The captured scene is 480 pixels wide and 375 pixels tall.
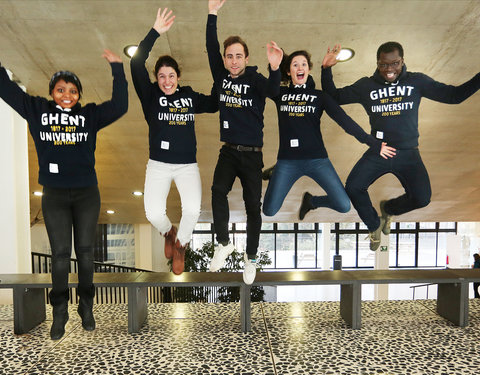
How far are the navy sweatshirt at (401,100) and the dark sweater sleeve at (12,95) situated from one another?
257 cm

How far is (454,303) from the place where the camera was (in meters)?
3.85

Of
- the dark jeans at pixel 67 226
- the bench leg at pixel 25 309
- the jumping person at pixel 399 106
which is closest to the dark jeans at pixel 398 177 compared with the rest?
the jumping person at pixel 399 106

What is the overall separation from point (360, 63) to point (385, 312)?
280 cm

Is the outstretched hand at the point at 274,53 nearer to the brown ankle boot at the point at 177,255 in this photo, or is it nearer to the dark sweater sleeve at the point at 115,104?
the dark sweater sleeve at the point at 115,104

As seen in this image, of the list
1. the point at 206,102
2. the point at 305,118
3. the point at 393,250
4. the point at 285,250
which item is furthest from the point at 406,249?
the point at 206,102

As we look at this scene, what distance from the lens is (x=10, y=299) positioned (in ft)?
15.1

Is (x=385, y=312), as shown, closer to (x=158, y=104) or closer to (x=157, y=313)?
(x=157, y=313)

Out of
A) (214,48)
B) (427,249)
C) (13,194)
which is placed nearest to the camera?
(214,48)

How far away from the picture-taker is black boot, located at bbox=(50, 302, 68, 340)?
2.73 meters

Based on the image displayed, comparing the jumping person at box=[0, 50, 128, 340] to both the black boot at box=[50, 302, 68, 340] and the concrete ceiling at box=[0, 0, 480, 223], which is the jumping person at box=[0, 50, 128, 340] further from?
the concrete ceiling at box=[0, 0, 480, 223]

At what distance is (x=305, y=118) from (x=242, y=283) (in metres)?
1.62

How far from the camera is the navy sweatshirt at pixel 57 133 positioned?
8.45 feet

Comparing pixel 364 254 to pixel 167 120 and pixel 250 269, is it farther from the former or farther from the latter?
pixel 167 120

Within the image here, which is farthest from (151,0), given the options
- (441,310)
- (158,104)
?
(441,310)
